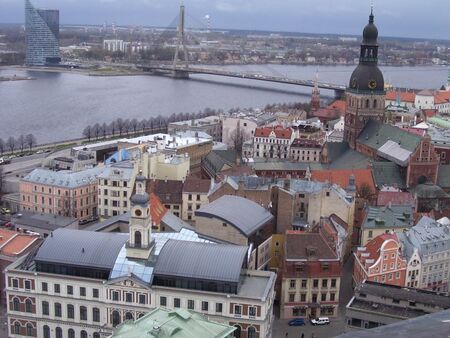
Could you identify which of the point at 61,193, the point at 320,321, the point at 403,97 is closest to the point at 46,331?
the point at 320,321

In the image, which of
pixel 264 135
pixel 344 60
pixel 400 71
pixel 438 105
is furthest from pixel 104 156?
pixel 344 60

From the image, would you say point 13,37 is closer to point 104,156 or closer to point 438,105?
point 438,105

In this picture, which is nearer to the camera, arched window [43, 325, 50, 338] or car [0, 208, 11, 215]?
arched window [43, 325, 50, 338]

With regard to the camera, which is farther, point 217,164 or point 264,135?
point 264,135

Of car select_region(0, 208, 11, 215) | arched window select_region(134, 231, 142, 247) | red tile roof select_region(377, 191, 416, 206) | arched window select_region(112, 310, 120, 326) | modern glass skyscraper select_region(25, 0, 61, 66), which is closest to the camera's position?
arched window select_region(134, 231, 142, 247)

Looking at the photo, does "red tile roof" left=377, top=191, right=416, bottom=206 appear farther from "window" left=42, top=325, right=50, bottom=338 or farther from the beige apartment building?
"window" left=42, top=325, right=50, bottom=338

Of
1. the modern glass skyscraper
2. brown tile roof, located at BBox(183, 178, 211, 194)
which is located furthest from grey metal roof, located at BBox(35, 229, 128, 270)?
the modern glass skyscraper

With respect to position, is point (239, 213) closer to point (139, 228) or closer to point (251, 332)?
point (139, 228)
